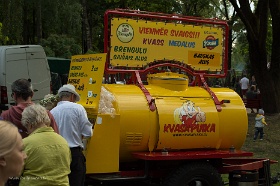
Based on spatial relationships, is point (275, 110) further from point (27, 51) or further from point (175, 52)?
point (175, 52)

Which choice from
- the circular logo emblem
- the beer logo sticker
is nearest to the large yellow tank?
the circular logo emblem

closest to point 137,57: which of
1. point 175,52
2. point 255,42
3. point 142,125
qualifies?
point 175,52

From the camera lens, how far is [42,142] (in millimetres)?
4883

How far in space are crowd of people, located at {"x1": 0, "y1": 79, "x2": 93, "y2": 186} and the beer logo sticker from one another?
276cm

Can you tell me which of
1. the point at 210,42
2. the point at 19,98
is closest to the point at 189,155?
the point at 210,42

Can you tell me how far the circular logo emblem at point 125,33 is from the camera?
820 centimetres

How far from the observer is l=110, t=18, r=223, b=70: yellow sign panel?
8227mm

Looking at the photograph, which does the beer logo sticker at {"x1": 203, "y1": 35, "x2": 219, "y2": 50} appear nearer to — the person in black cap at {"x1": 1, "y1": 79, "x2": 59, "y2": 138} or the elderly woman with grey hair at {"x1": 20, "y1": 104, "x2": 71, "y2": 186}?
the person in black cap at {"x1": 1, "y1": 79, "x2": 59, "y2": 138}

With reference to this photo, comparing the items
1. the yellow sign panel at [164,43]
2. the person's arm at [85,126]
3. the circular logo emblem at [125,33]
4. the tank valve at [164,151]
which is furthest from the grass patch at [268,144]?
the person's arm at [85,126]

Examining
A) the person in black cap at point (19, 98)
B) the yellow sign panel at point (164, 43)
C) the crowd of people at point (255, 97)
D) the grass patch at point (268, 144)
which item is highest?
the yellow sign panel at point (164, 43)

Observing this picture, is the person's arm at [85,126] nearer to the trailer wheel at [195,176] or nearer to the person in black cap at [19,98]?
the person in black cap at [19,98]

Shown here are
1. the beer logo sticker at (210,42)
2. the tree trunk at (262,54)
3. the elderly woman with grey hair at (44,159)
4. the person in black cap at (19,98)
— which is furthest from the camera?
the tree trunk at (262,54)

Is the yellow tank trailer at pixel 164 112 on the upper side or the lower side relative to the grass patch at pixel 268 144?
upper

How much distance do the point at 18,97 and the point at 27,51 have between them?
1012 centimetres
